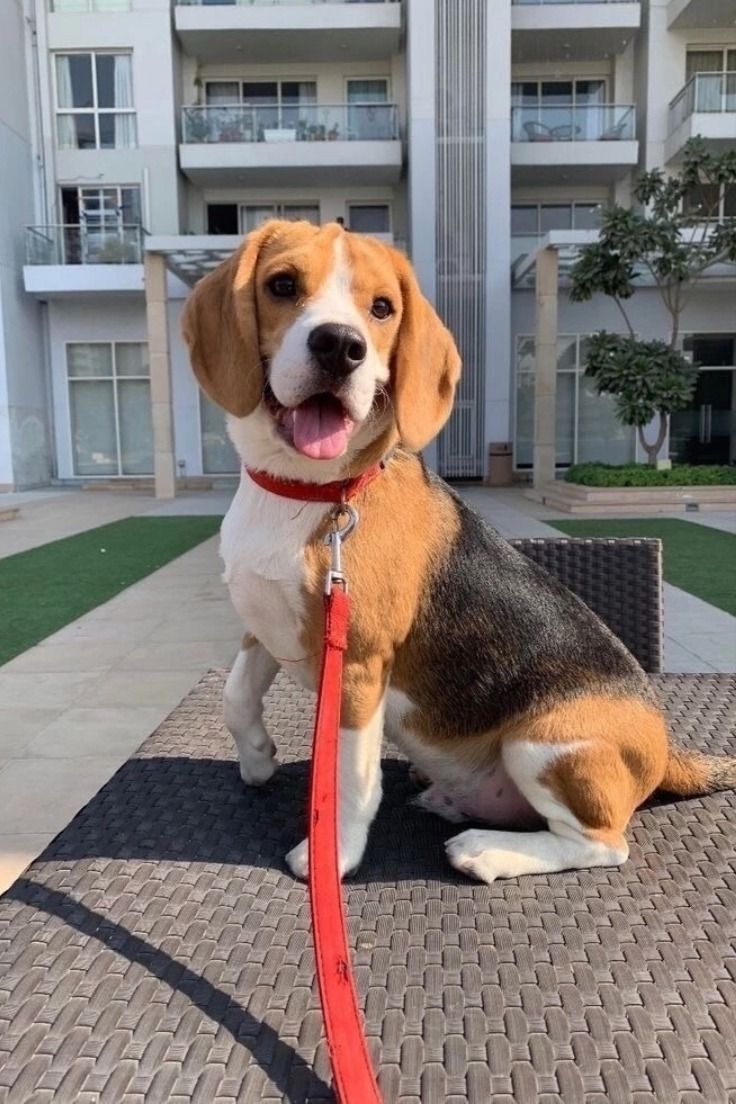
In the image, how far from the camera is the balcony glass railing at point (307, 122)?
2152cm

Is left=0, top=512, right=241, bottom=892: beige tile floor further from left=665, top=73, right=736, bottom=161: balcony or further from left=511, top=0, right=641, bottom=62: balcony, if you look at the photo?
left=511, top=0, right=641, bottom=62: balcony

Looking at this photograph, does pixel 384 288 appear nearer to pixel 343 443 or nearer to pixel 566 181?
pixel 343 443

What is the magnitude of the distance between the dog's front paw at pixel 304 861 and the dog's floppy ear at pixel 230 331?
1075 mm

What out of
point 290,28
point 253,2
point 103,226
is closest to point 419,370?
point 103,226

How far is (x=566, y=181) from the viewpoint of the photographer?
2298cm

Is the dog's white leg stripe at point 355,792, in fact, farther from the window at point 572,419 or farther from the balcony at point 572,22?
the balcony at point 572,22

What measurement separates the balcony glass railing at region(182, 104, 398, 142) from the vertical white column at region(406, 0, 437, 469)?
806 mm

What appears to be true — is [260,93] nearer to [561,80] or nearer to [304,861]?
[561,80]

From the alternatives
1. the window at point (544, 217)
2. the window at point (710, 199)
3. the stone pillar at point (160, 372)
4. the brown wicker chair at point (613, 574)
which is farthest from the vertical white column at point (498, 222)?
the brown wicker chair at point (613, 574)

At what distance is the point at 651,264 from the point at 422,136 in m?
7.92

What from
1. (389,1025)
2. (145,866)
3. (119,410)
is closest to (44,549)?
(145,866)

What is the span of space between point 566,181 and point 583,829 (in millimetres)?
24333

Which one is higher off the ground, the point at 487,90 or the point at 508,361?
the point at 487,90

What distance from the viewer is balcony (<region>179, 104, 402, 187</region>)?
21453 mm
